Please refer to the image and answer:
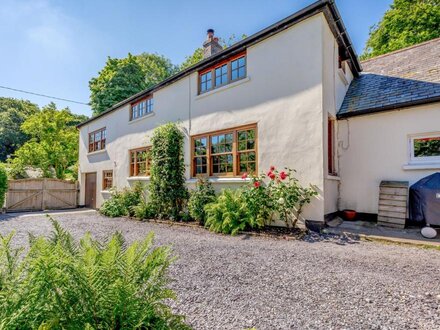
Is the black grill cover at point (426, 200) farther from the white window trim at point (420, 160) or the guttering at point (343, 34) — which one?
the guttering at point (343, 34)

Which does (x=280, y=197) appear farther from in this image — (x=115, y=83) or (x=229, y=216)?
(x=115, y=83)

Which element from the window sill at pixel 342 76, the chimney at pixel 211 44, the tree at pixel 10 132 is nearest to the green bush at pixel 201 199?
the window sill at pixel 342 76

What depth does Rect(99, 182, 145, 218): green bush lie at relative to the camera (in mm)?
10780

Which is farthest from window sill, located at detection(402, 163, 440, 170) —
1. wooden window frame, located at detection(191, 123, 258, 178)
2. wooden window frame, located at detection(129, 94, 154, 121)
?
wooden window frame, located at detection(129, 94, 154, 121)

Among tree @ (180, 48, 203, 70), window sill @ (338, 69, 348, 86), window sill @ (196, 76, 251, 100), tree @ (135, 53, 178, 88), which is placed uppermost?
tree @ (135, 53, 178, 88)

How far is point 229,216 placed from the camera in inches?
255

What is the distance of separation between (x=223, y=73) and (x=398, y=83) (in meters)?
5.93

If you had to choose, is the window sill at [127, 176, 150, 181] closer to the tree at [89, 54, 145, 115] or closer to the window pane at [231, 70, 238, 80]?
the window pane at [231, 70, 238, 80]

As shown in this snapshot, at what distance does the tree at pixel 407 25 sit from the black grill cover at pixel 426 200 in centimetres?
1520

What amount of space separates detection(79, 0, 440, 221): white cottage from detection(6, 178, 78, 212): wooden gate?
11083mm

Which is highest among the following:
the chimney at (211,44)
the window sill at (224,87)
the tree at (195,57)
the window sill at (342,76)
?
the tree at (195,57)

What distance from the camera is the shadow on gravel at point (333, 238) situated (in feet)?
17.4

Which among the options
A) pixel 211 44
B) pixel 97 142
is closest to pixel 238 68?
pixel 211 44

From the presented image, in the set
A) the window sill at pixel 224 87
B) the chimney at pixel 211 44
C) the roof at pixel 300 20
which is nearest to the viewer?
the roof at pixel 300 20
